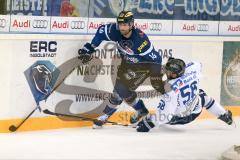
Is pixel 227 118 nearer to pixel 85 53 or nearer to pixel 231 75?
pixel 231 75

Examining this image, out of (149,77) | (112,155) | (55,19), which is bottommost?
(112,155)

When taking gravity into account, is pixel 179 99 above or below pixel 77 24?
below

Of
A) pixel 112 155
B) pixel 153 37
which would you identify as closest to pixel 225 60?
pixel 153 37

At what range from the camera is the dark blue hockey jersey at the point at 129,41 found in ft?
29.0

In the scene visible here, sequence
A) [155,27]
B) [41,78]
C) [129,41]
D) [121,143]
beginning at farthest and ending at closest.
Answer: [155,27], [129,41], [41,78], [121,143]

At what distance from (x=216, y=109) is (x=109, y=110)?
130cm

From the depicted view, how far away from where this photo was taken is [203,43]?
1005 cm

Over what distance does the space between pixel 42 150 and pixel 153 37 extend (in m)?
2.58

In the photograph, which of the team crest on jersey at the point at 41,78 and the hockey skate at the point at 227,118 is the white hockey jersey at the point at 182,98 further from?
the team crest on jersey at the point at 41,78

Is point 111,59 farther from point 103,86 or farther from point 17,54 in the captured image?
point 17,54

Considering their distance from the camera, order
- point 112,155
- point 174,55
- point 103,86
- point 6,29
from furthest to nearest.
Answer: point 174,55 < point 103,86 < point 6,29 < point 112,155

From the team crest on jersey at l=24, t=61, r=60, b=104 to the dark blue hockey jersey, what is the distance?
56 cm

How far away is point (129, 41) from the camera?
8.84m

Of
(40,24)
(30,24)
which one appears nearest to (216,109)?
(40,24)
